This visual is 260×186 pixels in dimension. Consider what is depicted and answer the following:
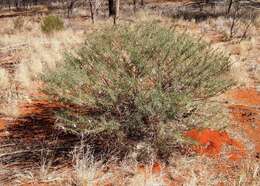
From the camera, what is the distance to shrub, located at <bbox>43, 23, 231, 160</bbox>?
5543 millimetres

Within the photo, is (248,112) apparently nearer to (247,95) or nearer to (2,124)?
(247,95)

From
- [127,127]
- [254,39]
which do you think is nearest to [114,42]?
[127,127]

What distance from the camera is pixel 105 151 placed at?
222 inches

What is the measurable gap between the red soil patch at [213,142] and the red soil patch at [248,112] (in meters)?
0.31

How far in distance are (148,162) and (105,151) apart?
0.63 metres

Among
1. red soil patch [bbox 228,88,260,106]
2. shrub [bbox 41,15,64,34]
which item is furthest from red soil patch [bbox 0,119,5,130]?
shrub [bbox 41,15,64,34]

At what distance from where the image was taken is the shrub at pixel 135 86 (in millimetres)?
5543

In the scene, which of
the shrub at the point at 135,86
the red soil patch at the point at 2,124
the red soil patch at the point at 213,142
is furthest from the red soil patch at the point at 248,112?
the red soil patch at the point at 2,124

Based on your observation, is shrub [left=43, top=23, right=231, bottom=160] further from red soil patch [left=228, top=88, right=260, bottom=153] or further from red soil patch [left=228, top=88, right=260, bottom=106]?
red soil patch [left=228, top=88, right=260, bottom=106]

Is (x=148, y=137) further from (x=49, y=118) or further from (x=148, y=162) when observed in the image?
(x=49, y=118)

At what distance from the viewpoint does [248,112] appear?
744cm

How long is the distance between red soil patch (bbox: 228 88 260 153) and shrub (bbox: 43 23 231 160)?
103 cm

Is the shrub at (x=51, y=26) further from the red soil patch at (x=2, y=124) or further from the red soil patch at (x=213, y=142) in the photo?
the red soil patch at (x=213, y=142)

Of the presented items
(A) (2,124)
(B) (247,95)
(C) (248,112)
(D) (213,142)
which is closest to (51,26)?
(B) (247,95)
